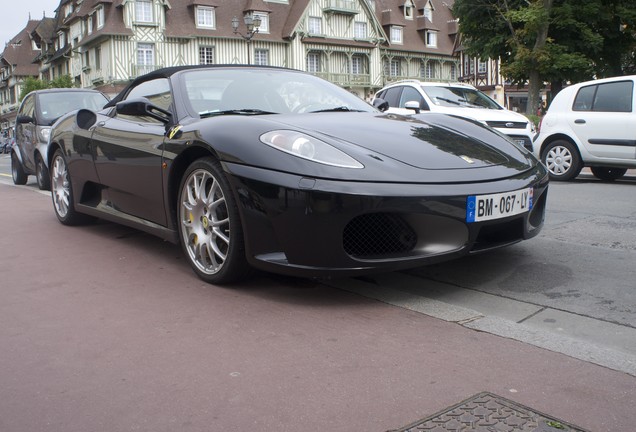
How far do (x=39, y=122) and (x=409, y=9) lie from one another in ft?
165

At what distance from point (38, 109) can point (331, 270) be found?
8.45 meters

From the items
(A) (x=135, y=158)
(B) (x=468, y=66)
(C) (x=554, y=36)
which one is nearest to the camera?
(A) (x=135, y=158)

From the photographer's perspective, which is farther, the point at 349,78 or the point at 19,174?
the point at 349,78

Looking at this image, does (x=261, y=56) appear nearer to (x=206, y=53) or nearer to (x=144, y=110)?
(x=206, y=53)

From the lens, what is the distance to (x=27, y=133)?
10.6 metres

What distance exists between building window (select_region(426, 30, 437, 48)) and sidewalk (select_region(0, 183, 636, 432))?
55025 millimetres

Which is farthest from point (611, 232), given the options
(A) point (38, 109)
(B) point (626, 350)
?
(A) point (38, 109)

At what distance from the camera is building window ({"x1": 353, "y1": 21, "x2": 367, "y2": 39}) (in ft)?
167

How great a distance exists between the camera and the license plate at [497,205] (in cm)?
351

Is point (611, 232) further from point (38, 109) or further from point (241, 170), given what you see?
point (38, 109)

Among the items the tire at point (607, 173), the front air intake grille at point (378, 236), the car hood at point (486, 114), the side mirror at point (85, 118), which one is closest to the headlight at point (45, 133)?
the side mirror at point (85, 118)

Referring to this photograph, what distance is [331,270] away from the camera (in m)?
3.41

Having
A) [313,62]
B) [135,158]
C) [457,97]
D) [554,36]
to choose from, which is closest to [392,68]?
[313,62]

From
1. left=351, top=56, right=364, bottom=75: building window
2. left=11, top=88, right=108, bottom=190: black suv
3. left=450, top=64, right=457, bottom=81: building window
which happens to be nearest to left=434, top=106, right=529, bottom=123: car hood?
left=11, top=88, right=108, bottom=190: black suv
